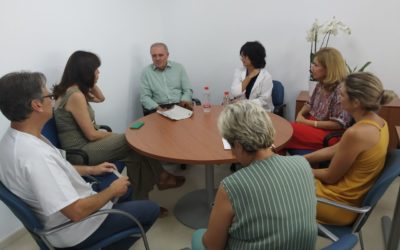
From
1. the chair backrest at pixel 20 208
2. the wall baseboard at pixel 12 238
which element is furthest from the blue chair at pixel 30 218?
the wall baseboard at pixel 12 238

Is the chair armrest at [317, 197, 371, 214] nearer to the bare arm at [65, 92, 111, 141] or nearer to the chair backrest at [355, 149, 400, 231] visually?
the chair backrest at [355, 149, 400, 231]

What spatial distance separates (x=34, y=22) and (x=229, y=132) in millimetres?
1957

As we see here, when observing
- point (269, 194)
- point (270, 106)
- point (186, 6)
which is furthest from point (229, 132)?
point (186, 6)

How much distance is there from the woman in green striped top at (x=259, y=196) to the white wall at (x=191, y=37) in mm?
1868

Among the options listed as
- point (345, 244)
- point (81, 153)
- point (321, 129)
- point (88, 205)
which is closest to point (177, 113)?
point (81, 153)

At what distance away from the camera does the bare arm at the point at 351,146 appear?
1.53 m

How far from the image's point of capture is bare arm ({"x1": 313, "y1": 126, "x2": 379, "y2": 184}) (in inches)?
60.2

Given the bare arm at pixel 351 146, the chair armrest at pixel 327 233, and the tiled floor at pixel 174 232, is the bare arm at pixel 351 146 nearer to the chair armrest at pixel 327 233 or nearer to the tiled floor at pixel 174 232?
the chair armrest at pixel 327 233

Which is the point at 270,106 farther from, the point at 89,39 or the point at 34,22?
the point at 34,22

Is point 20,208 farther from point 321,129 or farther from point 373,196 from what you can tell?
point 321,129

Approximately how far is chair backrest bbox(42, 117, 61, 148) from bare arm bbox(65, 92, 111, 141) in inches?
6.0

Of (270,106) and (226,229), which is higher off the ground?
(226,229)

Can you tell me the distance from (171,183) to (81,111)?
117 centimetres

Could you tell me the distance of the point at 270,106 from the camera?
128 inches
